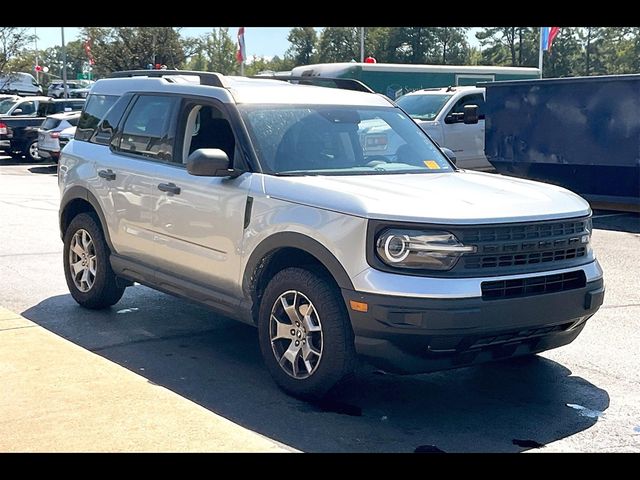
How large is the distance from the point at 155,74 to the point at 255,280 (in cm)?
263

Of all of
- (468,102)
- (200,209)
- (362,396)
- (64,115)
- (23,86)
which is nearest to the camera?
(362,396)

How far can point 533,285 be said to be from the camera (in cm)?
492

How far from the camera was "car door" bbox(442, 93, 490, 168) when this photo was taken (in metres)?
17.1

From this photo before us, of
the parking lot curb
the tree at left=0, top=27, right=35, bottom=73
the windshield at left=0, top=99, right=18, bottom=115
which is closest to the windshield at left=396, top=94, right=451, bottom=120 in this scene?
the parking lot curb

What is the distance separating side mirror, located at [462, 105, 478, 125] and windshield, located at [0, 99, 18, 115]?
48.8 feet

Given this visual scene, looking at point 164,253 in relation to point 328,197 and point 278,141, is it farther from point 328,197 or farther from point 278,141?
point 328,197

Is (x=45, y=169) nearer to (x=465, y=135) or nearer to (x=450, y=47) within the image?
(x=465, y=135)

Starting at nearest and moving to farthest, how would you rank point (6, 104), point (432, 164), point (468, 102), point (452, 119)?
1. point (432, 164)
2. point (452, 119)
3. point (468, 102)
4. point (6, 104)

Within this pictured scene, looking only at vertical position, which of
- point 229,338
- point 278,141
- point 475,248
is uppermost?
point 278,141

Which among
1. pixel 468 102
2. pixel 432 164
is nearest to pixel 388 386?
pixel 432 164

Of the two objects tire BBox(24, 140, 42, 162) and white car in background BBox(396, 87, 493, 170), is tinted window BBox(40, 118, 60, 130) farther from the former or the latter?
white car in background BBox(396, 87, 493, 170)

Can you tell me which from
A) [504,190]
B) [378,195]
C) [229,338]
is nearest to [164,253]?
[229,338]

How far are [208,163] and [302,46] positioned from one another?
75754 mm
